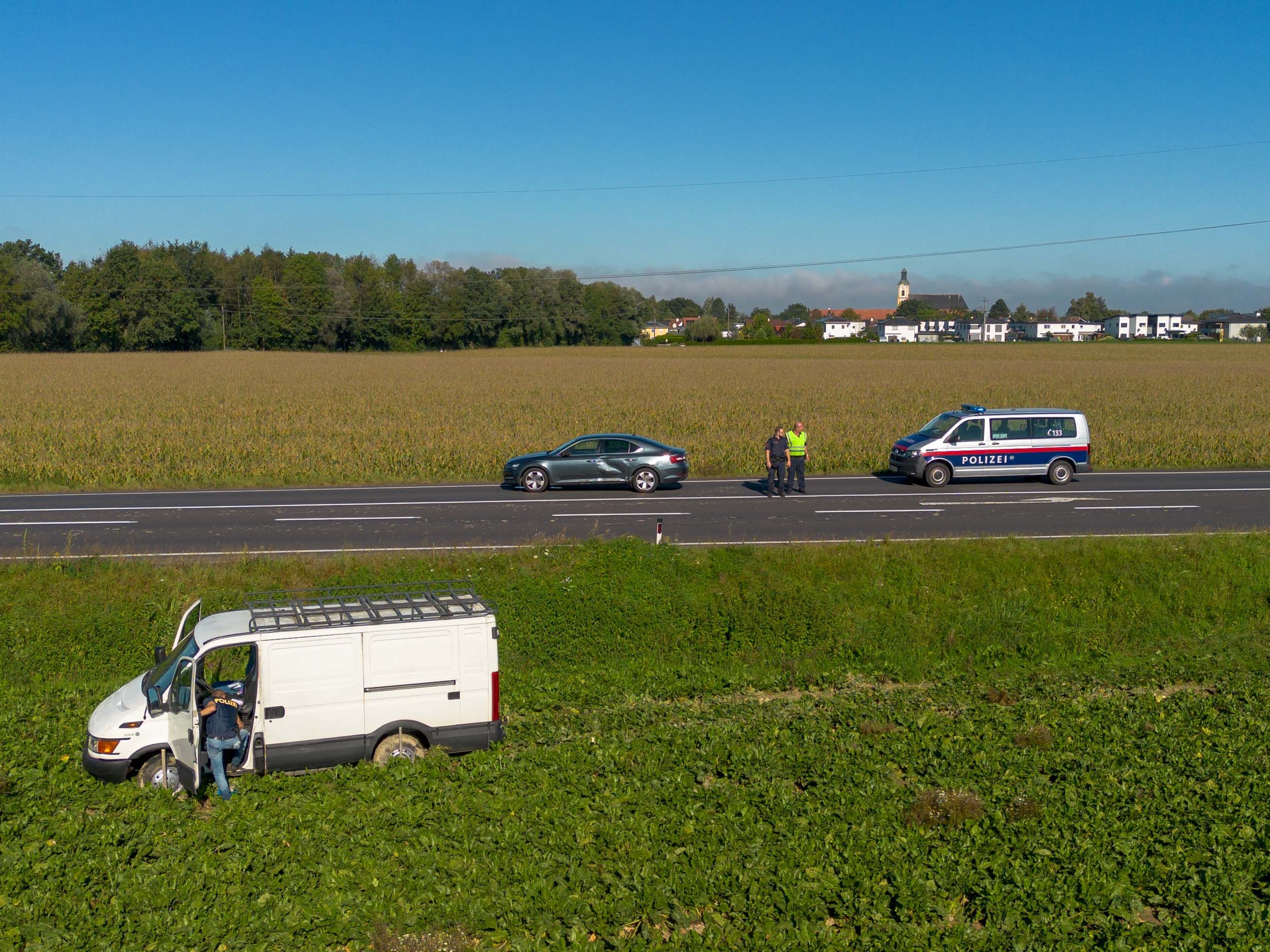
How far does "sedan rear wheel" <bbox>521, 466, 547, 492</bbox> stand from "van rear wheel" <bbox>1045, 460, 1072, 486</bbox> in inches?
525

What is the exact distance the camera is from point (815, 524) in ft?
68.1

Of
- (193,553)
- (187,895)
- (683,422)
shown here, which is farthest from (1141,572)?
(683,422)

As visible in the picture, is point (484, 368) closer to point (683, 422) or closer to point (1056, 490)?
point (683, 422)

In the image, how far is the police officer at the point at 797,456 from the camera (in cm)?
2425

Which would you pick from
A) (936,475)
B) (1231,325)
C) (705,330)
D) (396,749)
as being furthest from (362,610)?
(1231,325)

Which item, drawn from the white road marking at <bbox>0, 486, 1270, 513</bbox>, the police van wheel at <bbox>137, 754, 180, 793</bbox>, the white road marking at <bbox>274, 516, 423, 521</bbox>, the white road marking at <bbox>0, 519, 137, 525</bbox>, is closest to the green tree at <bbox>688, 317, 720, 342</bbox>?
the white road marking at <bbox>0, 486, 1270, 513</bbox>

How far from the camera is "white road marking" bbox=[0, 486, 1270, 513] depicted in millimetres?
23172

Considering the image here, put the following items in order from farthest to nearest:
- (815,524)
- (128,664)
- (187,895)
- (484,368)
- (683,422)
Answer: (484,368) → (683,422) → (815,524) → (128,664) → (187,895)

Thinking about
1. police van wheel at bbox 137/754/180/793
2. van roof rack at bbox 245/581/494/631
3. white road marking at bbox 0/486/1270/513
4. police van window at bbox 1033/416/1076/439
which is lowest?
police van wheel at bbox 137/754/180/793

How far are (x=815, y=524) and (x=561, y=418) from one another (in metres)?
18.9

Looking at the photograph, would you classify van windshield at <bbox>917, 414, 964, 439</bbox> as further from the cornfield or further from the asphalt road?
the cornfield

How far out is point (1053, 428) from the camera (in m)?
26.4

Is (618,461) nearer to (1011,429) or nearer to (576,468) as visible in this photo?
(576,468)

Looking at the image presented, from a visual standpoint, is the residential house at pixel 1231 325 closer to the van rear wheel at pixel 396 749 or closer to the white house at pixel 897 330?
the white house at pixel 897 330
